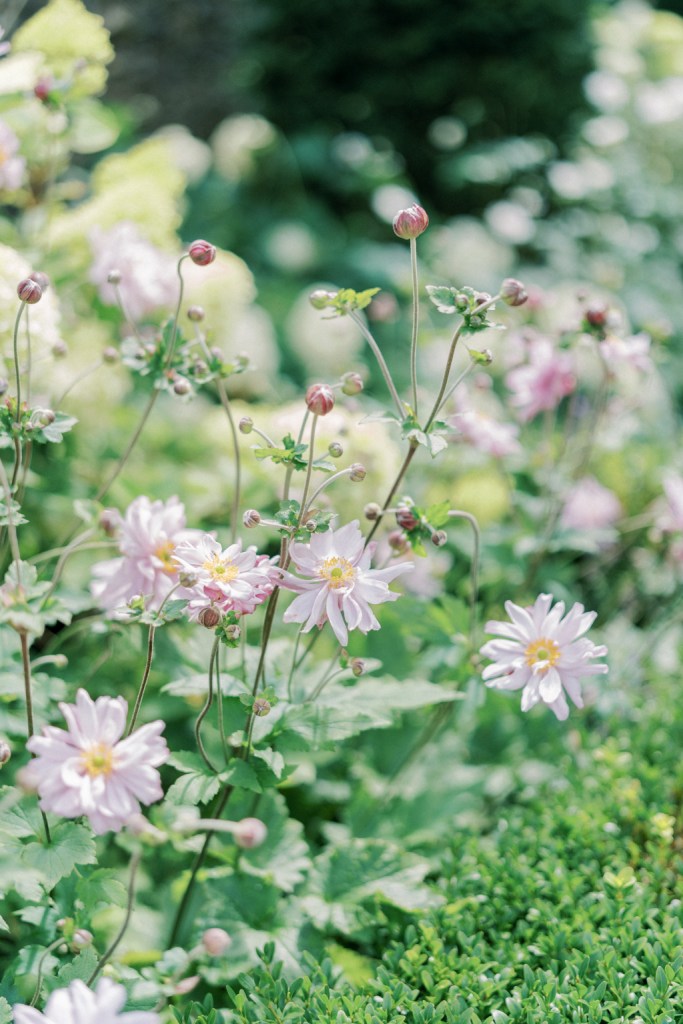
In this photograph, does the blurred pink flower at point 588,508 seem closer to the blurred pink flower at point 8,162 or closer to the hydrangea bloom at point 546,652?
the hydrangea bloom at point 546,652

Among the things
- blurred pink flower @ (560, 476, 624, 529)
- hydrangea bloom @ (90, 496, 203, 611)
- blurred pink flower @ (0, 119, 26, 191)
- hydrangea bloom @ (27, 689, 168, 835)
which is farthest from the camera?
blurred pink flower @ (560, 476, 624, 529)

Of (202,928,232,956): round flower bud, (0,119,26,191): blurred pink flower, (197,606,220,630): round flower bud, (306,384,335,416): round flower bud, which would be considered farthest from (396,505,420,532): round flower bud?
(0,119,26,191): blurred pink flower

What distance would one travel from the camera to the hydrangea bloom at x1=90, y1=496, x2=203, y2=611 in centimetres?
146

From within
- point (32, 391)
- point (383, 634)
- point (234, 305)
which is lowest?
point (383, 634)

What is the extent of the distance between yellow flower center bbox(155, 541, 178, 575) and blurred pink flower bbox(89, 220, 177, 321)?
72 centimetres

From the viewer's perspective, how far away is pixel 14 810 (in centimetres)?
135

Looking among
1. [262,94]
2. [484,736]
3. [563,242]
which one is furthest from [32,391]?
[262,94]

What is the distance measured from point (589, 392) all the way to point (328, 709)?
8.38 ft

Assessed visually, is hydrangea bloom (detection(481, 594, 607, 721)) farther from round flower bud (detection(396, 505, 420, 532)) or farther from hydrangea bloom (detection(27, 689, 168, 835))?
hydrangea bloom (detection(27, 689, 168, 835))

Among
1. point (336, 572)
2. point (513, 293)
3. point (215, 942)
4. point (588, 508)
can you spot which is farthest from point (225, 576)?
point (588, 508)

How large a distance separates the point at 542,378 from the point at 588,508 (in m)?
0.42

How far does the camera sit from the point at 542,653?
1.37 m

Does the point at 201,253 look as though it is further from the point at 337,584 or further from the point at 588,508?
the point at 588,508

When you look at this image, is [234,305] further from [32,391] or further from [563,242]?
[563,242]
